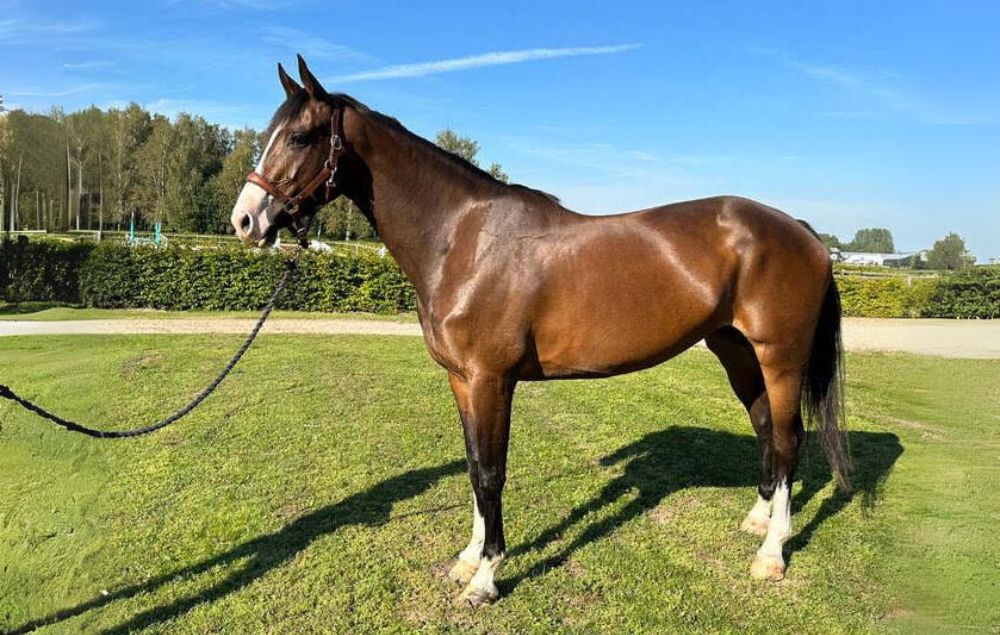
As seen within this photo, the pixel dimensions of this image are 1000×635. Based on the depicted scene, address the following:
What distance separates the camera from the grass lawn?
3.64m

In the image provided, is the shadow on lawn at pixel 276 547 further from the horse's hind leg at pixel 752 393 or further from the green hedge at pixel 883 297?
the green hedge at pixel 883 297

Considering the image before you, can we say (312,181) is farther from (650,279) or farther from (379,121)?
(650,279)

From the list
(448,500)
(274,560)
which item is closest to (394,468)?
(448,500)

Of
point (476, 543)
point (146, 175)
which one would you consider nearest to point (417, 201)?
point (476, 543)

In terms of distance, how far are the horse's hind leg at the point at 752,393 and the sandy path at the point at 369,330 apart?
11121 mm

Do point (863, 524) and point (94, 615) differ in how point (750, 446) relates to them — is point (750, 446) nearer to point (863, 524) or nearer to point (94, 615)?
point (863, 524)

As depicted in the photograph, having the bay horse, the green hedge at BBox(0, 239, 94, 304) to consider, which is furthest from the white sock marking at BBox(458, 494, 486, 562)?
the green hedge at BBox(0, 239, 94, 304)

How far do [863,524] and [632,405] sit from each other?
12.5 feet

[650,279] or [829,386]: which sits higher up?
[650,279]

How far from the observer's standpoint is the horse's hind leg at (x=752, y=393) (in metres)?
4.62

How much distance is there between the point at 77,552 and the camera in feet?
14.2

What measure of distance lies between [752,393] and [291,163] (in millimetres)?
3554

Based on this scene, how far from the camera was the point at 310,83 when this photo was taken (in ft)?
10.8

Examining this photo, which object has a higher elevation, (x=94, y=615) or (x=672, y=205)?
(x=672, y=205)
